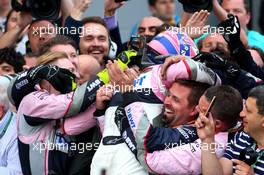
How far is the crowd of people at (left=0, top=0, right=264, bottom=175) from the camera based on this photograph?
4.98m

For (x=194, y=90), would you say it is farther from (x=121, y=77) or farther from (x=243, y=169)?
(x=243, y=169)

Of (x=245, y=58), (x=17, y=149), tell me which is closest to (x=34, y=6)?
(x=17, y=149)

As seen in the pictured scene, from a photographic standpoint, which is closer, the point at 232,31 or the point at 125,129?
the point at 125,129

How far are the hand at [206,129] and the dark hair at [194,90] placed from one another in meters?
0.37

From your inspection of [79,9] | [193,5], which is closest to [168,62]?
[193,5]

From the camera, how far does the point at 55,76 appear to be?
5625 millimetres

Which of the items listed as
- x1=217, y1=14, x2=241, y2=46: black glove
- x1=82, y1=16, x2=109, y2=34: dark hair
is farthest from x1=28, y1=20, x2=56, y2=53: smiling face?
x1=217, y1=14, x2=241, y2=46: black glove

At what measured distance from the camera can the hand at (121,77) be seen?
549 cm

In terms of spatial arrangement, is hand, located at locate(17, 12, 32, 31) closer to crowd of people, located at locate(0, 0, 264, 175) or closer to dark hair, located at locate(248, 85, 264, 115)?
crowd of people, located at locate(0, 0, 264, 175)

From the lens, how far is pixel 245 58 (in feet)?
19.4

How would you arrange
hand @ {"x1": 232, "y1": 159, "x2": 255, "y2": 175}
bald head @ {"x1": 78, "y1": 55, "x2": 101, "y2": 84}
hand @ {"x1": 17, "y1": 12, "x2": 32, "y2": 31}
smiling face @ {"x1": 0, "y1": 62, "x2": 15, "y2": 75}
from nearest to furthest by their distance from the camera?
hand @ {"x1": 232, "y1": 159, "x2": 255, "y2": 175}, bald head @ {"x1": 78, "y1": 55, "x2": 101, "y2": 84}, smiling face @ {"x1": 0, "y1": 62, "x2": 15, "y2": 75}, hand @ {"x1": 17, "y1": 12, "x2": 32, "y2": 31}

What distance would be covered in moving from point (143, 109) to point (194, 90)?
→ 0.31m

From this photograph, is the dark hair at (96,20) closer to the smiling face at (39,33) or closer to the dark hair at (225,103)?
the smiling face at (39,33)

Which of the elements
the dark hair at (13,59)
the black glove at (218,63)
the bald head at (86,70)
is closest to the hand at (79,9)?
the dark hair at (13,59)
